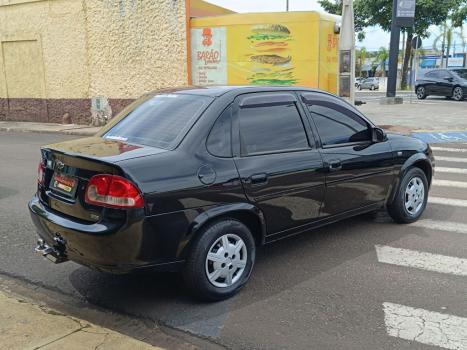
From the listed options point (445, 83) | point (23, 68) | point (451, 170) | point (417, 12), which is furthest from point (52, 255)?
point (417, 12)

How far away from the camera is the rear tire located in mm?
3799

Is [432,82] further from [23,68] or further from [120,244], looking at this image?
[120,244]

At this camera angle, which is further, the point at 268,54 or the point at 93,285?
the point at 268,54

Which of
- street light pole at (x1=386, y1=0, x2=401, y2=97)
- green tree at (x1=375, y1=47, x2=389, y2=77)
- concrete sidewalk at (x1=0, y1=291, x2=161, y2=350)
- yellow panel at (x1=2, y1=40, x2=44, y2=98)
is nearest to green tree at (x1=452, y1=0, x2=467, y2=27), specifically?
street light pole at (x1=386, y1=0, x2=401, y2=97)

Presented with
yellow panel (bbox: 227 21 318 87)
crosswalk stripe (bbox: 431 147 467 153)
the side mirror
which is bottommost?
crosswalk stripe (bbox: 431 147 467 153)

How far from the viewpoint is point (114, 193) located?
3516mm

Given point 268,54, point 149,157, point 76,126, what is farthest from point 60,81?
point 149,157

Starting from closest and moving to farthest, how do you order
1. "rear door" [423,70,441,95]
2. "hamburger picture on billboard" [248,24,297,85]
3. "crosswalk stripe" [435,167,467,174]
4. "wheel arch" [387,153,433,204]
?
"wheel arch" [387,153,433,204] → "crosswalk stripe" [435,167,467,174] → "hamburger picture on billboard" [248,24,297,85] → "rear door" [423,70,441,95]

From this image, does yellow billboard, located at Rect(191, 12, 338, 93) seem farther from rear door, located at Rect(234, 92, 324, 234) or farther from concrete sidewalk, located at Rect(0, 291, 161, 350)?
concrete sidewalk, located at Rect(0, 291, 161, 350)

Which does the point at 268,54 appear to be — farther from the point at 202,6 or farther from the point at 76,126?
the point at 76,126

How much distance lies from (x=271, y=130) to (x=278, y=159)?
274 mm

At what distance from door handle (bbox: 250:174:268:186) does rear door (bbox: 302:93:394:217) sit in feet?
2.59

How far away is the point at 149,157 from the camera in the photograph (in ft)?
12.1

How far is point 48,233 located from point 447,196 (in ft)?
18.6
